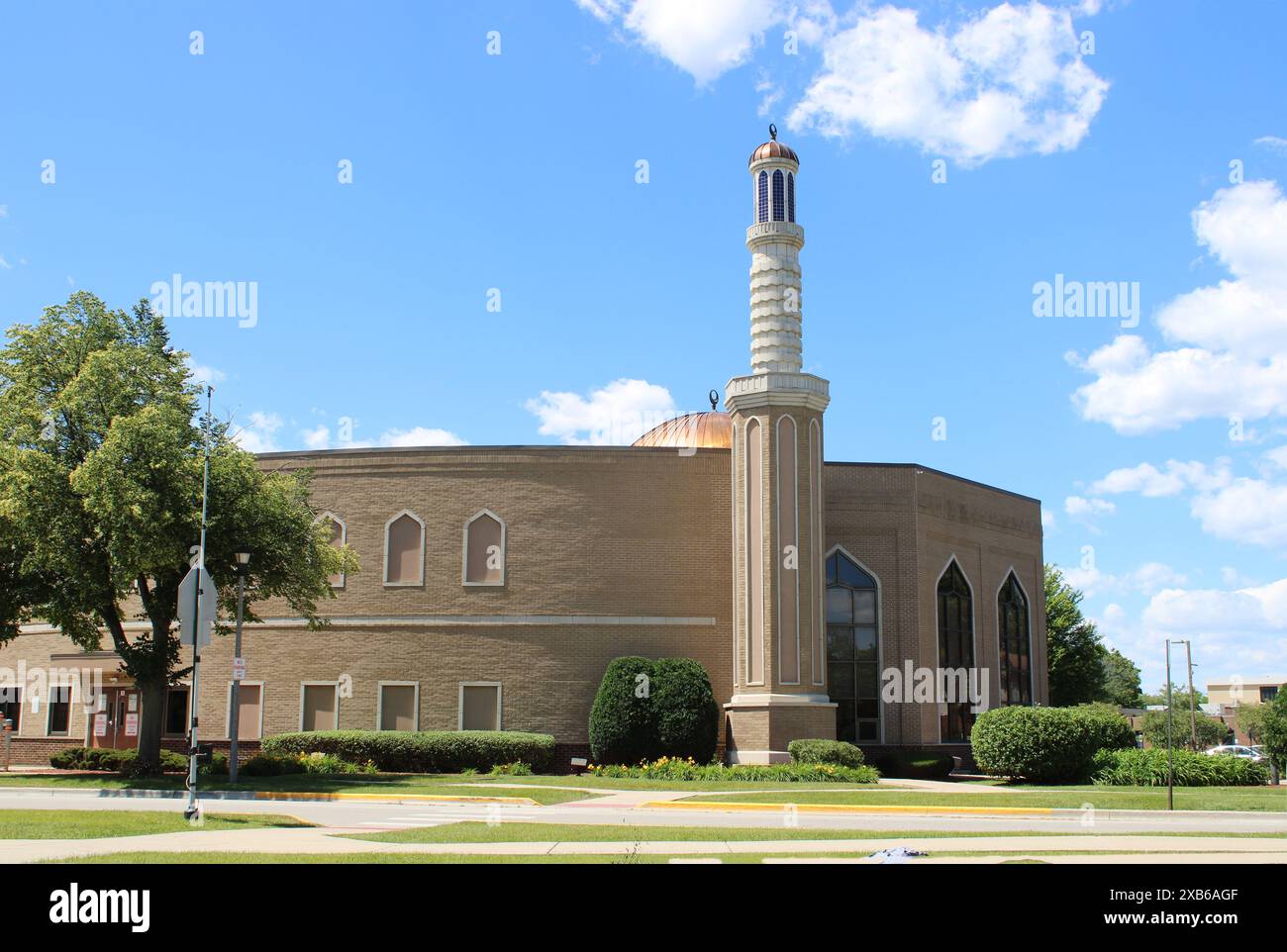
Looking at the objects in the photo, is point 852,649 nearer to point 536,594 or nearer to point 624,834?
point 536,594

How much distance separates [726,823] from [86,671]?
27.4 m

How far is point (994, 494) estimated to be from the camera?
4325 centimetres

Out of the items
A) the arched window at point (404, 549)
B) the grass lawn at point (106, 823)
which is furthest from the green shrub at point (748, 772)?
the grass lawn at point (106, 823)

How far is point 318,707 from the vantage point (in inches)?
1454

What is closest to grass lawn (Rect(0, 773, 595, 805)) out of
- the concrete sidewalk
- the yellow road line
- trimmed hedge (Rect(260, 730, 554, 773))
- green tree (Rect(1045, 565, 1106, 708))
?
the yellow road line

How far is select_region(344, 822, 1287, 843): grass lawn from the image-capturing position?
15758 mm

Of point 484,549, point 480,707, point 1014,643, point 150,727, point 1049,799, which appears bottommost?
point 1049,799

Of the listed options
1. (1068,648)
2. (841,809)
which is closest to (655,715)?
(841,809)

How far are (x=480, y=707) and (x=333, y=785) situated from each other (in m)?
8.83

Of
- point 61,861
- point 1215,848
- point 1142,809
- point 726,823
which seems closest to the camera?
point 61,861

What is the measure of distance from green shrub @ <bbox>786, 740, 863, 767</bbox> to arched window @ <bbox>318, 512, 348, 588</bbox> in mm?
14618

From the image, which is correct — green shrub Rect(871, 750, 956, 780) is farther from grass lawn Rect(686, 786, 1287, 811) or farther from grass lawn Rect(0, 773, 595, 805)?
grass lawn Rect(0, 773, 595, 805)

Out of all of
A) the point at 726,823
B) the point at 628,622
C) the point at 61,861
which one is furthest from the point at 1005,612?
the point at 61,861
